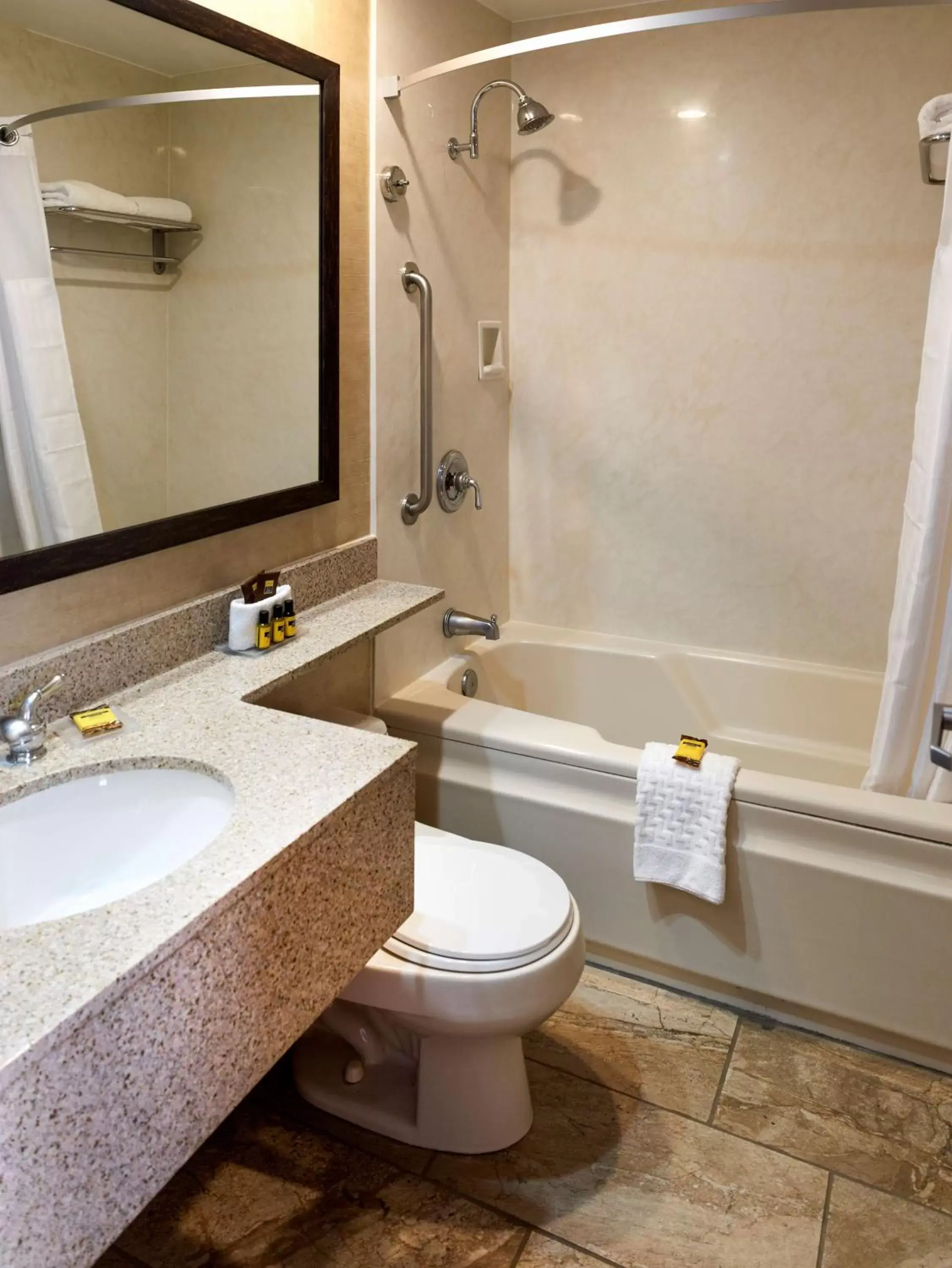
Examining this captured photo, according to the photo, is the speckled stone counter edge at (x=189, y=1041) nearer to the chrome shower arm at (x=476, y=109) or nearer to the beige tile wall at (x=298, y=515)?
the beige tile wall at (x=298, y=515)

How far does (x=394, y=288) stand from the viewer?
7.21 ft

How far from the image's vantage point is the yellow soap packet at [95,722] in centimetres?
139

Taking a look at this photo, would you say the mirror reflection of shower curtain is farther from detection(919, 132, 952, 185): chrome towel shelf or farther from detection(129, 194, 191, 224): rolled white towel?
detection(919, 132, 952, 185): chrome towel shelf

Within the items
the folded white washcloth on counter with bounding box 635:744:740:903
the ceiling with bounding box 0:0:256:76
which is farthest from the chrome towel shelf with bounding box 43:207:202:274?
the folded white washcloth on counter with bounding box 635:744:740:903

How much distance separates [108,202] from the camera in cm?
147

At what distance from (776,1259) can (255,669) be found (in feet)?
4.02

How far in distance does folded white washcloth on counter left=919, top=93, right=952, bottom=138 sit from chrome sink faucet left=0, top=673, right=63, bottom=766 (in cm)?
195

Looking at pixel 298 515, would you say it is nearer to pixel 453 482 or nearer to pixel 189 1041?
pixel 453 482

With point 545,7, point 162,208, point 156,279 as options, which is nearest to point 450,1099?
point 156,279

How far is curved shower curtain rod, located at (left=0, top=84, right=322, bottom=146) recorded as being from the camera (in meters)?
1.31

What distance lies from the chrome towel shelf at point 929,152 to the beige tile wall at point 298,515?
3.73ft

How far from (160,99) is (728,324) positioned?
1566mm

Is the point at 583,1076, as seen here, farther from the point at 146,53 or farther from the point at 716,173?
the point at 716,173

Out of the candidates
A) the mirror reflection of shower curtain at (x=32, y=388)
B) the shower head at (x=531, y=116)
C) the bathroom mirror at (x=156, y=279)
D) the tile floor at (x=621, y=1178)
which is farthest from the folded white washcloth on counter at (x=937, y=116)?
the tile floor at (x=621, y=1178)
